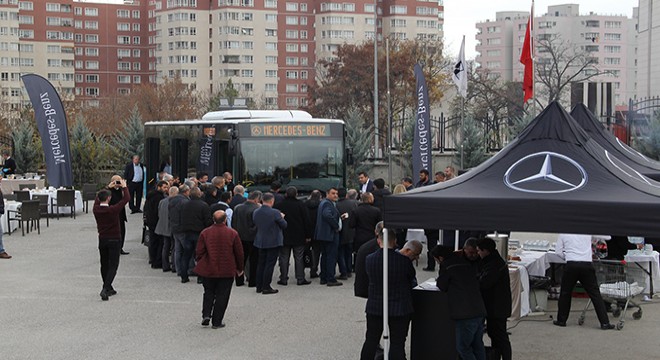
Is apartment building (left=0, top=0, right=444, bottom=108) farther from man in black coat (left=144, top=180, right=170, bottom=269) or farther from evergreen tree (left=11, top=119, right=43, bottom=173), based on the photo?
man in black coat (left=144, top=180, right=170, bottom=269)

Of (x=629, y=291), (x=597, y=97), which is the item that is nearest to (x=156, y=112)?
(x=597, y=97)

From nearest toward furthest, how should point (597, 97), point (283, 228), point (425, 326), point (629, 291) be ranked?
point (425, 326), point (629, 291), point (283, 228), point (597, 97)

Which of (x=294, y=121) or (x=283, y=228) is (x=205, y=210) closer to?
(x=283, y=228)

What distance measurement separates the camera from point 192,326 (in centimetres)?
1290

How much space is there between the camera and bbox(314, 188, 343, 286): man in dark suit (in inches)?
625

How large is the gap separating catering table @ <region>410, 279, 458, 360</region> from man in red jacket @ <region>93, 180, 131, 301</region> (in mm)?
5997

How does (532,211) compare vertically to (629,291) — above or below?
above

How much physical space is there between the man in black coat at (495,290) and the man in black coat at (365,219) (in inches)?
210

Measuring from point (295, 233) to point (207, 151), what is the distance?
755 centimetres

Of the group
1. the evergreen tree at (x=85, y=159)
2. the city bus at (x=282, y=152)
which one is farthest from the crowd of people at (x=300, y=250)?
the evergreen tree at (x=85, y=159)

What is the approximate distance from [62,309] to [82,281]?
8.48 feet

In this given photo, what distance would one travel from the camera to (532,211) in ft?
29.1

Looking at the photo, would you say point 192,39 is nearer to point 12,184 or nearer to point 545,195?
point 12,184

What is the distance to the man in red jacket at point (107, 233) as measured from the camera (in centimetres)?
1435
